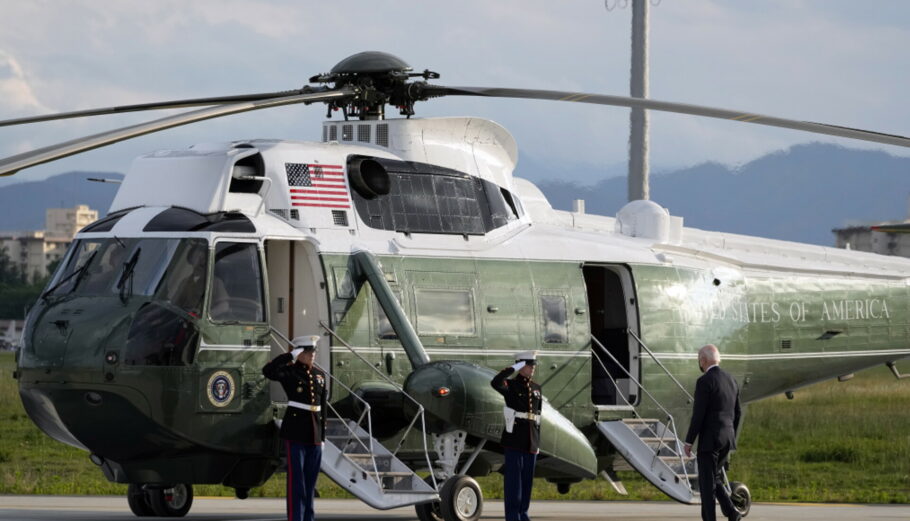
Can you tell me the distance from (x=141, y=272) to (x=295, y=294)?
1.78 meters

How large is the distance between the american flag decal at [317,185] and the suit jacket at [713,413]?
165 inches

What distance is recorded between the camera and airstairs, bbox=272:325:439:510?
47.4ft

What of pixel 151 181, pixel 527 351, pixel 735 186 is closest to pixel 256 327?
pixel 151 181

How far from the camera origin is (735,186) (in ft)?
470

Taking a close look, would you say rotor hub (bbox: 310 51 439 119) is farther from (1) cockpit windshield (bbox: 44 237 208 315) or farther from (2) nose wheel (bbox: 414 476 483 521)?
(2) nose wheel (bbox: 414 476 483 521)

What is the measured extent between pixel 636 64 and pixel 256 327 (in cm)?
2335

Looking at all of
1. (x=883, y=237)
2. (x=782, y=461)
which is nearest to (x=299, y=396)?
(x=782, y=461)

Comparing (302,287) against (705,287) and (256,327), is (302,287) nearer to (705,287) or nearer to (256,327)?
(256,327)

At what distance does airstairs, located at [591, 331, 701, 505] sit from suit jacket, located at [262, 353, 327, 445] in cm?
415

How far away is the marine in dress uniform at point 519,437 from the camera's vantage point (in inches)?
582

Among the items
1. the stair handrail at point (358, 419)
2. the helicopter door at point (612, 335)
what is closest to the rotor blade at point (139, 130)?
the stair handrail at point (358, 419)

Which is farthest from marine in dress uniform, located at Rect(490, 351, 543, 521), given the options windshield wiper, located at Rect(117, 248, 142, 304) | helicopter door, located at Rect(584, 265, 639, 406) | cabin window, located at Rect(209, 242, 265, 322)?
windshield wiper, located at Rect(117, 248, 142, 304)

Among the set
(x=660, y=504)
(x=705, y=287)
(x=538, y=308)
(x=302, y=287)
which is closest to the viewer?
(x=302, y=287)

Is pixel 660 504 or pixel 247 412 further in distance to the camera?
pixel 660 504
